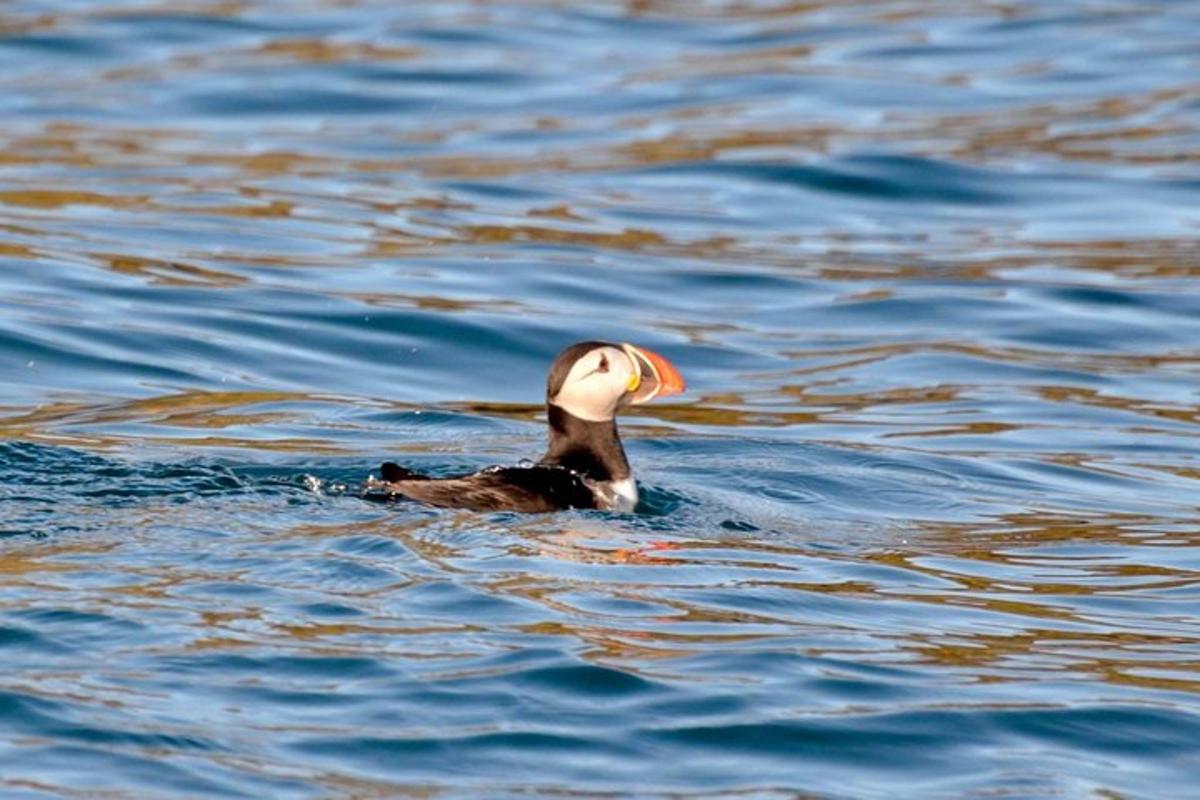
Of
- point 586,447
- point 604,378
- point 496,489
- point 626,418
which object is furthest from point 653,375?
point 626,418

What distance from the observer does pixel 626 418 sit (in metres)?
10.6

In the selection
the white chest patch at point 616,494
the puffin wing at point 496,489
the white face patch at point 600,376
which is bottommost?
the puffin wing at point 496,489

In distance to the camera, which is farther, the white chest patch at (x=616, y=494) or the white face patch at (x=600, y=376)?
the white face patch at (x=600, y=376)

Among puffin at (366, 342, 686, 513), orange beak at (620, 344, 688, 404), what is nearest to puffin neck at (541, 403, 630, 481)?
puffin at (366, 342, 686, 513)

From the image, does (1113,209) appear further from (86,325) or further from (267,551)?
(267,551)

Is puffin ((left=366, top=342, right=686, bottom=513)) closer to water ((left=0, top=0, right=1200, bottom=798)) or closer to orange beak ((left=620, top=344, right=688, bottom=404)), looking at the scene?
orange beak ((left=620, top=344, right=688, bottom=404))

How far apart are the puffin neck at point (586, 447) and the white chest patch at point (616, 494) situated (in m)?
0.03

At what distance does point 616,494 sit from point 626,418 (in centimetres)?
237

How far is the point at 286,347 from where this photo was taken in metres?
11.4

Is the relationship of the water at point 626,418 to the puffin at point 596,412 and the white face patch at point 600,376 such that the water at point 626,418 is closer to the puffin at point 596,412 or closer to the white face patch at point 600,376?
the puffin at point 596,412

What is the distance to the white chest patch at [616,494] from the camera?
8188 millimetres

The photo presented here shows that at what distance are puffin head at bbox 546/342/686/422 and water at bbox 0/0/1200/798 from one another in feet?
1.44

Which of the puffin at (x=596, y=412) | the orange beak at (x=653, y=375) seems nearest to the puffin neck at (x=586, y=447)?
the puffin at (x=596, y=412)

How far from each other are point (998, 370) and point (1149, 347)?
39.2 inches
